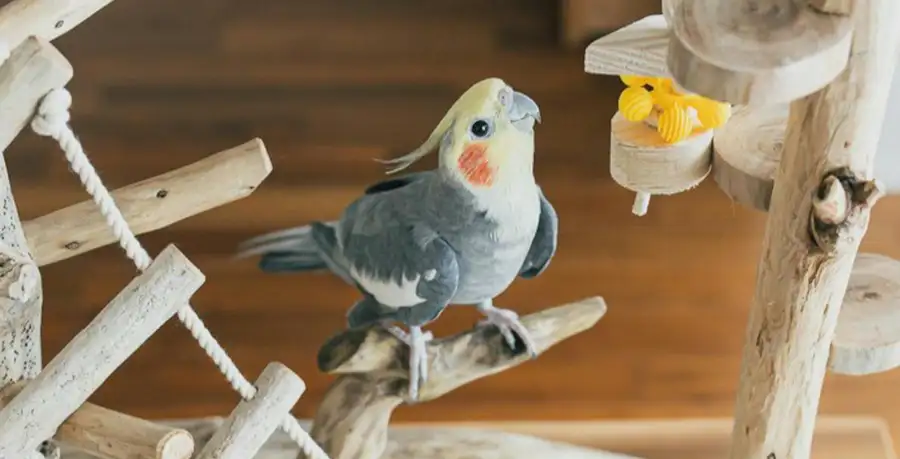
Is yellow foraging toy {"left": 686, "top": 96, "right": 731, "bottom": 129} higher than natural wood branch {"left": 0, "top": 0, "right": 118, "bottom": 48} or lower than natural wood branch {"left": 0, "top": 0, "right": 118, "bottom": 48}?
lower

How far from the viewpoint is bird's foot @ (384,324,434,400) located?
3.01 ft

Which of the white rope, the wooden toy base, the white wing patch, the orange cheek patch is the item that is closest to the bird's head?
the orange cheek patch

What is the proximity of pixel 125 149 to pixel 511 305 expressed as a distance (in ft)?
2.45

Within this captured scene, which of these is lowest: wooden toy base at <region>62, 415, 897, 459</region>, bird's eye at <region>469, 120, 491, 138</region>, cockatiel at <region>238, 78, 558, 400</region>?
wooden toy base at <region>62, 415, 897, 459</region>

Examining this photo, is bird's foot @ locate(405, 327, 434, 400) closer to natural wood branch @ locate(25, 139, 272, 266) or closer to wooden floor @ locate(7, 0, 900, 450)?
natural wood branch @ locate(25, 139, 272, 266)

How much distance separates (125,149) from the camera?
6.11ft

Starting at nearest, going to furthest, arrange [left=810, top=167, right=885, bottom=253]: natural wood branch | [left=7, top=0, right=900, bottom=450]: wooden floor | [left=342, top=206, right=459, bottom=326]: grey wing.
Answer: [left=810, top=167, right=885, bottom=253]: natural wood branch, [left=342, top=206, right=459, bottom=326]: grey wing, [left=7, top=0, right=900, bottom=450]: wooden floor

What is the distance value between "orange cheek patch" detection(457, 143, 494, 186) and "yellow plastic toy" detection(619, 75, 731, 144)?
185 millimetres

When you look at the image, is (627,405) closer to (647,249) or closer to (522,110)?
(647,249)

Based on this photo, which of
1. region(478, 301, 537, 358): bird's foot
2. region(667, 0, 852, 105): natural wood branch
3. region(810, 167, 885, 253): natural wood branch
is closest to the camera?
region(667, 0, 852, 105): natural wood branch

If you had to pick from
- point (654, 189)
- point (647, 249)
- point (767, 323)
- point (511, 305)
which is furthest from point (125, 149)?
point (767, 323)

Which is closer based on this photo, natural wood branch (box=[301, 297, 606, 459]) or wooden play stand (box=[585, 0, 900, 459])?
wooden play stand (box=[585, 0, 900, 459])

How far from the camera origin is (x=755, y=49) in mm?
626

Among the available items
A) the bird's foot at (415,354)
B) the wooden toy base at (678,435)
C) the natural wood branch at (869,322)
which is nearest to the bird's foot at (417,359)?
the bird's foot at (415,354)
